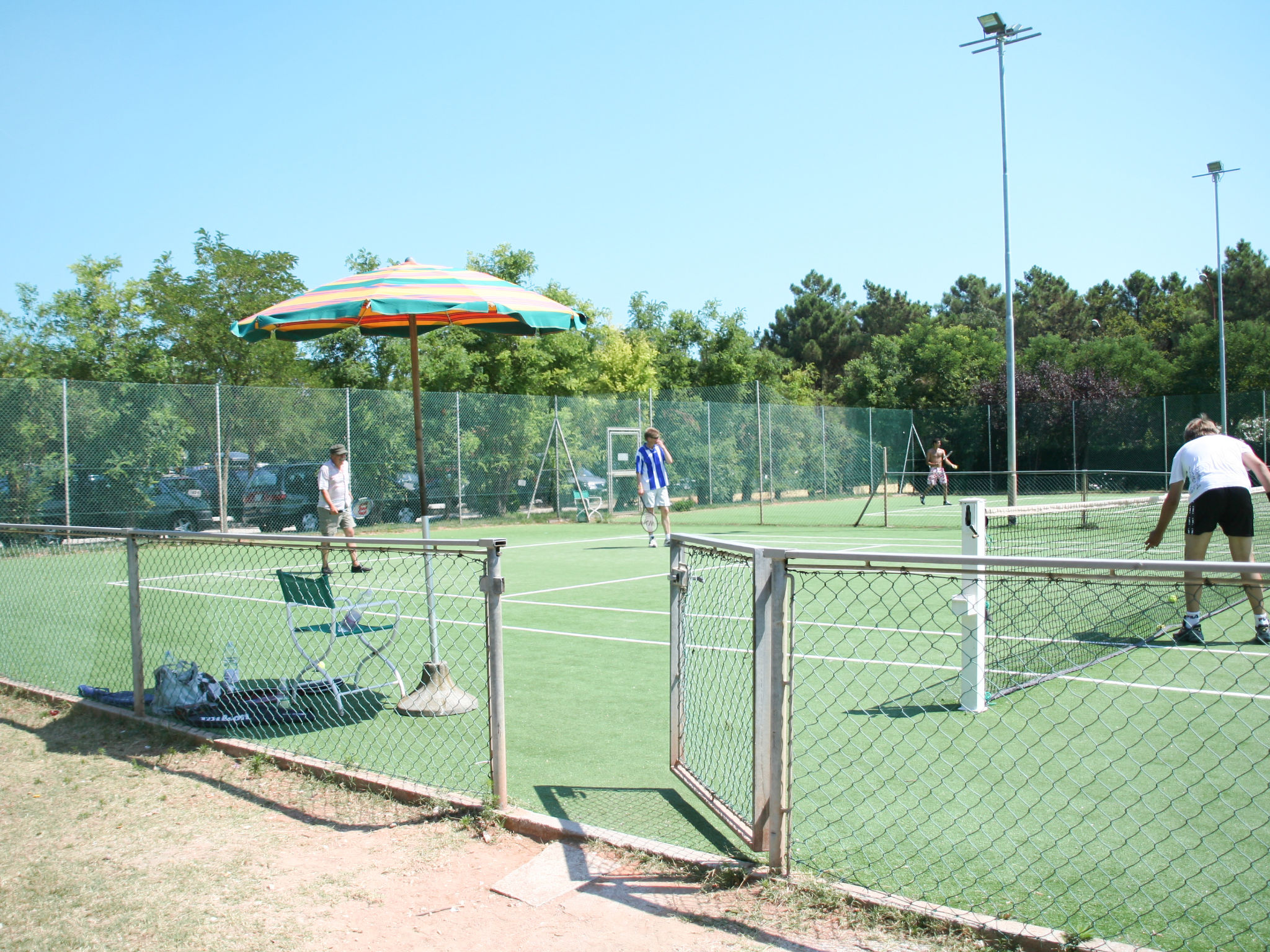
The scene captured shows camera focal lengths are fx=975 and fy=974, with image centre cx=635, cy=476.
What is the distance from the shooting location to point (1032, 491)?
106ft

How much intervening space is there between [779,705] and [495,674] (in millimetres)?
1283

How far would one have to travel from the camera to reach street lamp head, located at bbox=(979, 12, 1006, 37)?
1905cm

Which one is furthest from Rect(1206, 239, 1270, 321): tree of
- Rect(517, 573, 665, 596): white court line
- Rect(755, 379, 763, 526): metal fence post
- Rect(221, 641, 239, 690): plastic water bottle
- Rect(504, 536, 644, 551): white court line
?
Rect(221, 641, 239, 690): plastic water bottle

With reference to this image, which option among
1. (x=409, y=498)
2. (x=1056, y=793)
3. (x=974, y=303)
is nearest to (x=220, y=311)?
(x=409, y=498)

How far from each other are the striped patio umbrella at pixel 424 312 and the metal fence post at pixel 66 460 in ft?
34.3

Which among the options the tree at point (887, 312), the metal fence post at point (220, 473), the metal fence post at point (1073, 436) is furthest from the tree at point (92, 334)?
the tree at point (887, 312)

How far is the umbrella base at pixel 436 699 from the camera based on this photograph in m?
5.58

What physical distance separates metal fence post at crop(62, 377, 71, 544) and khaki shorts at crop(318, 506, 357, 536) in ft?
15.0

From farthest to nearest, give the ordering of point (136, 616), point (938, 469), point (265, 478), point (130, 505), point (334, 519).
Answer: point (938, 469)
point (265, 478)
point (130, 505)
point (334, 519)
point (136, 616)

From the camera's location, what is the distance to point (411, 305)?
5121mm

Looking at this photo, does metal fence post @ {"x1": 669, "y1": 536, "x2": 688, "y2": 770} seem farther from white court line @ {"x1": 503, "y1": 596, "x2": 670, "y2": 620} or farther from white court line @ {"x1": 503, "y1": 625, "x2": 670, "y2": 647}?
white court line @ {"x1": 503, "y1": 596, "x2": 670, "y2": 620}

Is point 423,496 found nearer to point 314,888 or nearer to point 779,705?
point 314,888

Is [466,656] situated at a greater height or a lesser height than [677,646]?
lesser

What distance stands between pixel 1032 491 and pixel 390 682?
99.6ft
